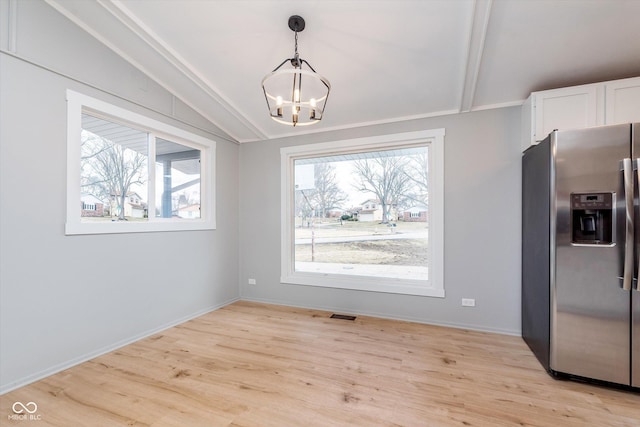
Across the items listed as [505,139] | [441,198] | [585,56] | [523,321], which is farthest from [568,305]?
[585,56]

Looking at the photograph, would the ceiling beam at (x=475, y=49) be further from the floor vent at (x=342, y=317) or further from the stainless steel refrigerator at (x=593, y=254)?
the floor vent at (x=342, y=317)

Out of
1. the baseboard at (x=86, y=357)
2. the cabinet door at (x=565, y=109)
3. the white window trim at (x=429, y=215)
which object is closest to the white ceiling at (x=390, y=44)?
the cabinet door at (x=565, y=109)

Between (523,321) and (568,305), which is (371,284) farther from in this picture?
Answer: (568,305)

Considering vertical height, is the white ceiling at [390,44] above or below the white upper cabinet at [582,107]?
above

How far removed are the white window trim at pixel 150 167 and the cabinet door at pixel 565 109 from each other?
3.86 m

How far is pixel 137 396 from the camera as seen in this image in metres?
2.06

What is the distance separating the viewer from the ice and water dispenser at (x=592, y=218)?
2.11 m

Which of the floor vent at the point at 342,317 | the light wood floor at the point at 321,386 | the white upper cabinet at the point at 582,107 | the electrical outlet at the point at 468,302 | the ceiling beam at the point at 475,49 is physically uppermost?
the ceiling beam at the point at 475,49

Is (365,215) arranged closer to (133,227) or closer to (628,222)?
(628,222)

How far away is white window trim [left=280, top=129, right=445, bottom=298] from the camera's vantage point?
338 centimetres

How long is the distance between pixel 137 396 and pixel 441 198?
11.2 ft

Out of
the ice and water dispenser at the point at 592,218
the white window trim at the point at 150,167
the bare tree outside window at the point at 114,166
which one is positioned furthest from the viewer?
the bare tree outside window at the point at 114,166

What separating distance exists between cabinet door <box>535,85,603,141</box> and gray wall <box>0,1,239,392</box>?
13.1ft

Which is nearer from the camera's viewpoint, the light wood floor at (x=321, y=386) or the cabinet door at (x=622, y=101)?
the light wood floor at (x=321, y=386)
